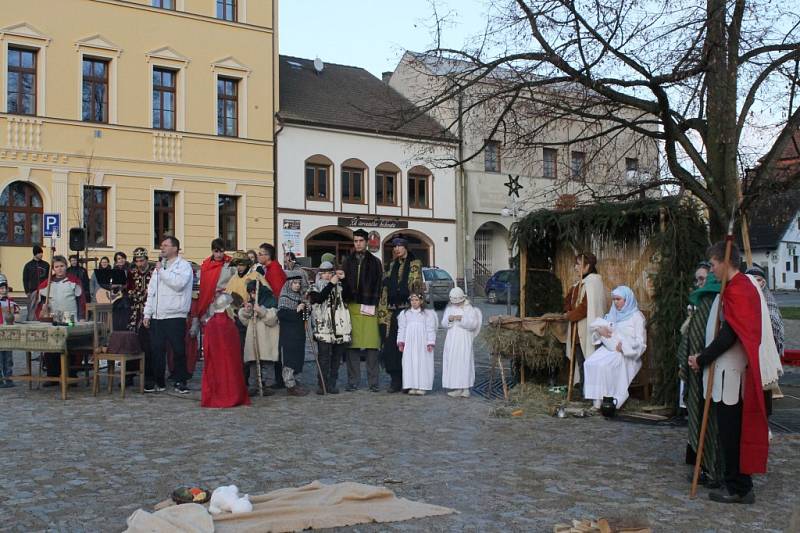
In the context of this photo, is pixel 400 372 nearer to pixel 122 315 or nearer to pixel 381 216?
pixel 122 315

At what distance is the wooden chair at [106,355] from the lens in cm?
1133

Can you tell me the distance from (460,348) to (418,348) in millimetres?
576

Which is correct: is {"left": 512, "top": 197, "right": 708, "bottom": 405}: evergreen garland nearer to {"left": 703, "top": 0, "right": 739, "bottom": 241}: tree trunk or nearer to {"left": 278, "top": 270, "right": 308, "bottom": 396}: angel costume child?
{"left": 703, "top": 0, "right": 739, "bottom": 241}: tree trunk

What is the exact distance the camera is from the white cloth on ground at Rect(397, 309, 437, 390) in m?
12.0

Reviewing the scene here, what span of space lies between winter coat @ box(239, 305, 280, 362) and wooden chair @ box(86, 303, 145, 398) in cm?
137

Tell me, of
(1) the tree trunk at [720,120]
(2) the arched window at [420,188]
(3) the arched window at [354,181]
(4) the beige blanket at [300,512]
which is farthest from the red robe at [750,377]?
(2) the arched window at [420,188]

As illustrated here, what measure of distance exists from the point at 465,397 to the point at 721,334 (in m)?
5.71

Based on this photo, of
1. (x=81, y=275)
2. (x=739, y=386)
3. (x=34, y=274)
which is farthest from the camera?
(x=81, y=275)

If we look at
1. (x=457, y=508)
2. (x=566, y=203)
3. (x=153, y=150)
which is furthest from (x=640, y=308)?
(x=153, y=150)

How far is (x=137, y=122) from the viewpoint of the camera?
96.9ft

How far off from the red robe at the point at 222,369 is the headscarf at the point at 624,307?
452 cm

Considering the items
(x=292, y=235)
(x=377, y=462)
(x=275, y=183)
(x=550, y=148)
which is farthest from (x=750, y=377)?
(x=292, y=235)

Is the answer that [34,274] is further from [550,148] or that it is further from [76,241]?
[550,148]

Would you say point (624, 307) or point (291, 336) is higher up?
point (624, 307)
